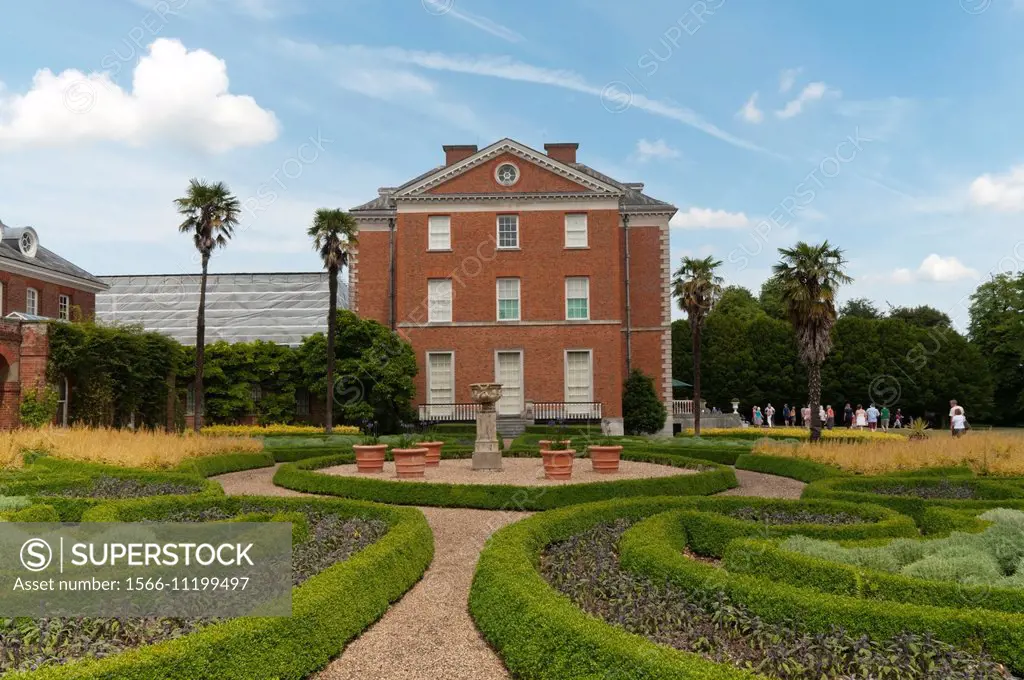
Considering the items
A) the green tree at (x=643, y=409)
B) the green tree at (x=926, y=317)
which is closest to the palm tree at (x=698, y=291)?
the green tree at (x=643, y=409)

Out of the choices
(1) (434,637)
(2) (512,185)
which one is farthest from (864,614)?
(2) (512,185)

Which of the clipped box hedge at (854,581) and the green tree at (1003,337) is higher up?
the green tree at (1003,337)

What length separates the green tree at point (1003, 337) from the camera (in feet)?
153

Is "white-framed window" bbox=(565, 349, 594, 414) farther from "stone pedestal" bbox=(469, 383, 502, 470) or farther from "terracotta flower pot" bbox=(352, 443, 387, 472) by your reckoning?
"terracotta flower pot" bbox=(352, 443, 387, 472)

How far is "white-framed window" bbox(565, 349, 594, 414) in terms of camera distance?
32406 mm

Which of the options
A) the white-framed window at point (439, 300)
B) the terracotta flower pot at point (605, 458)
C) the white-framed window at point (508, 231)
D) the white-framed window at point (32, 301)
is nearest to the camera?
the terracotta flower pot at point (605, 458)

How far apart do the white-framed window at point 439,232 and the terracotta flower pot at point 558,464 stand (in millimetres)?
19524

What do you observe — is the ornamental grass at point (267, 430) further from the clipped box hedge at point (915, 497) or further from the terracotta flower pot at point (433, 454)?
the clipped box hedge at point (915, 497)

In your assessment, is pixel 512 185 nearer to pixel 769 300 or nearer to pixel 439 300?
pixel 439 300

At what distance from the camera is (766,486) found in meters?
15.8

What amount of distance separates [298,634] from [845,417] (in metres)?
45.1

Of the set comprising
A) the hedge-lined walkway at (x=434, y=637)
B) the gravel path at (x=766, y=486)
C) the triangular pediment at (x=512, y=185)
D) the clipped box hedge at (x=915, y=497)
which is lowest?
the gravel path at (x=766, y=486)

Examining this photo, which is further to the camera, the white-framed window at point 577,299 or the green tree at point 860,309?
the green tree at point 860,309

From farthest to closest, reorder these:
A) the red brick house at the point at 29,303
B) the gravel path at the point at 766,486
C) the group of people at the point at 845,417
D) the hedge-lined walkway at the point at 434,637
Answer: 1. the group of people at the point at 845,417
2. the red brick house at the point at 29,303
3. the gravel path at the point at 766,486
4. the hedge-lined walkway at the point at 434,637
